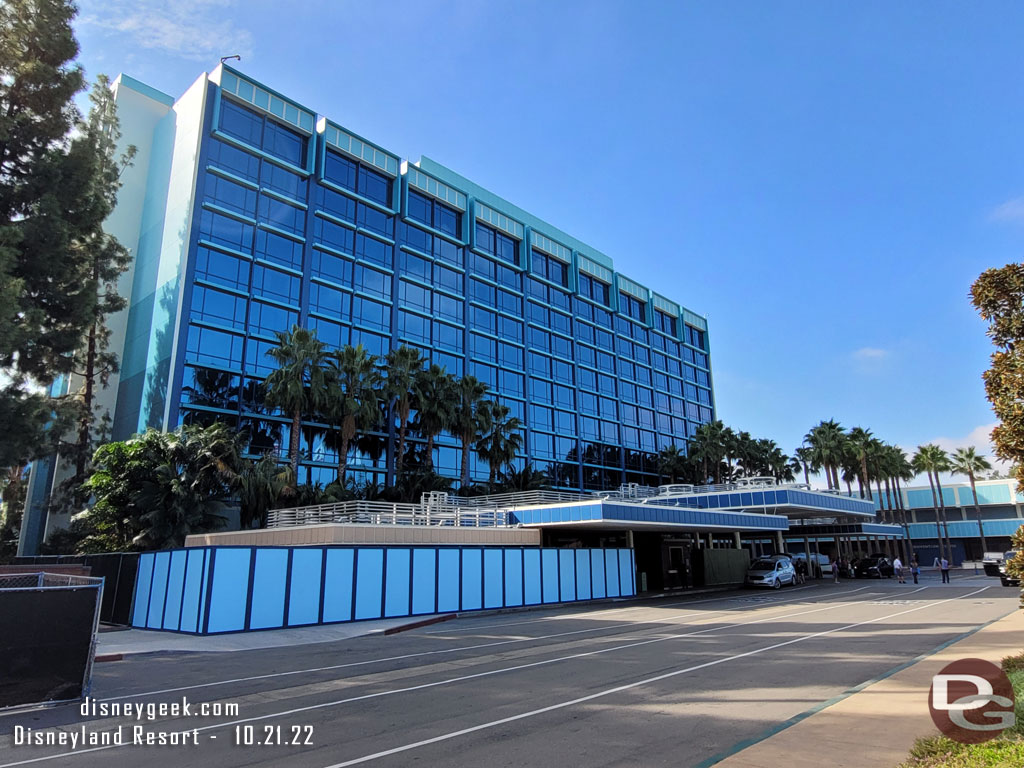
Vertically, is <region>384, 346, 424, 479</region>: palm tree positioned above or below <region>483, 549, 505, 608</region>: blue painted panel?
above

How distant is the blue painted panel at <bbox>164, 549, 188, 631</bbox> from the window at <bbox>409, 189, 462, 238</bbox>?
135ft

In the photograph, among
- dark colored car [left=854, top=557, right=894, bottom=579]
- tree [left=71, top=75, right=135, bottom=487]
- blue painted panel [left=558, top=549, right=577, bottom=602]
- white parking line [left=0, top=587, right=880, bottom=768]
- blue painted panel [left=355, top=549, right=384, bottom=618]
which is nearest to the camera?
white parking line [left=0, top=587, right=880, bottom=768]

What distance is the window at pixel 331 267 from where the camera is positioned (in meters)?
48.0

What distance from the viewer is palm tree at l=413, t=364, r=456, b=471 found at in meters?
45.7

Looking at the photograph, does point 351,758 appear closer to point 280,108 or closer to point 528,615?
point 528,615

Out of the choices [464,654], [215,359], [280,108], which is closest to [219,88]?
[280,108]

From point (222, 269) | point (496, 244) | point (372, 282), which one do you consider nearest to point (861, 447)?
point (496, 244)

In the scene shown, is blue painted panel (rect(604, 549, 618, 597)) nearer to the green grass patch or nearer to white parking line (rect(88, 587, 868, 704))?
white parking line (rect(88, 587, 868, 704))

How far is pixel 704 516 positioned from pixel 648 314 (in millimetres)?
51566

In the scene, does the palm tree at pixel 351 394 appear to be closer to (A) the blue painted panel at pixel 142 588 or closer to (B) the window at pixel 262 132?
(A) the blue painted panel at pixel 142 588

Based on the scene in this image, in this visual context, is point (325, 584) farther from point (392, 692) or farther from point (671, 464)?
point (671, 464)

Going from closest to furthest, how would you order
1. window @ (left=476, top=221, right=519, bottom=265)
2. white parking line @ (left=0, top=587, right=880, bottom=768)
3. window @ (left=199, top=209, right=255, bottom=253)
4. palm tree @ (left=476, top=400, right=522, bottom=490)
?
white parking line @ (left=0, top=587, right=880, bottom=768) < window @ (left=199, top=209, right=255, bottom=253) < palm tree @ (left=476, top=400, right=522, bottom=490) < window @ (left=476, top=221, right=519, bottom=265)

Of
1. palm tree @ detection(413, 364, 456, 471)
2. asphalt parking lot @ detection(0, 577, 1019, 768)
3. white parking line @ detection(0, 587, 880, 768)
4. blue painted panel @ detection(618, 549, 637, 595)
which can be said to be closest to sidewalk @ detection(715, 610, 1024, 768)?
asphalt parking lot @ detection(0, 577, 1019, 768)

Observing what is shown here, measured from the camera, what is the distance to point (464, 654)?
1478cm
